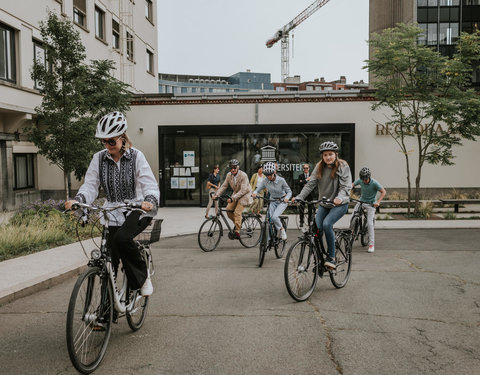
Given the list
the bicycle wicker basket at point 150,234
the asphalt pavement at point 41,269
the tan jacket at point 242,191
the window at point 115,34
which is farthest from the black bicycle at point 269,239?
the window at point 115,34

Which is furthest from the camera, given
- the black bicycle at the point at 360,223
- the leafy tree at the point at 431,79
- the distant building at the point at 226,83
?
the distant building at the point at 226,83

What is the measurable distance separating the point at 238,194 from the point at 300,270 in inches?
165

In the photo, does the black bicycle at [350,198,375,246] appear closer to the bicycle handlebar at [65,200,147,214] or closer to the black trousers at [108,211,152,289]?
the black trousers at [108,211,152,289]

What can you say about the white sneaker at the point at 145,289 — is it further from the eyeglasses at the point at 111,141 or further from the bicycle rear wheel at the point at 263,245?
the bicycle rear wheel at the point at 263,245

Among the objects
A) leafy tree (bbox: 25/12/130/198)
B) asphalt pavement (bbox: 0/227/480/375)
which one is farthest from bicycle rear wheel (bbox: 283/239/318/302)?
leafy tree (bbox: 25/12/130/198)

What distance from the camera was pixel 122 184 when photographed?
4.59 m

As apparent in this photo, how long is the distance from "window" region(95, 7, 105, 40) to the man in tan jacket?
18912 mm

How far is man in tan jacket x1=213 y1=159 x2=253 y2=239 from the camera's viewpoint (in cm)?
1019

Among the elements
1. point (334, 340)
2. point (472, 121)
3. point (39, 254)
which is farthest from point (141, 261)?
point (472, 121)

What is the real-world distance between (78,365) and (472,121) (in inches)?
611

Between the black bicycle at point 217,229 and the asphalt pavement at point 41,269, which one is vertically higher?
the black bicycle at point 217,229

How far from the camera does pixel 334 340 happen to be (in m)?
4.72

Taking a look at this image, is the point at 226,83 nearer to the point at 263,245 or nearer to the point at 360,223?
the point at 360,223

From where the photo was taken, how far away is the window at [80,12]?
23219 millimetres
